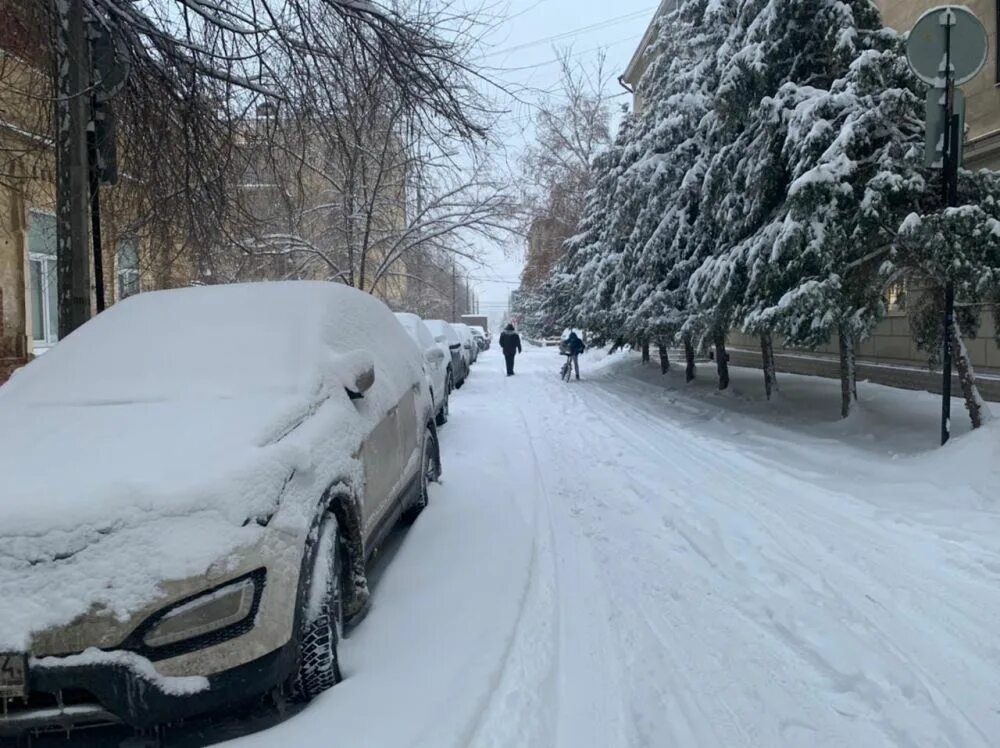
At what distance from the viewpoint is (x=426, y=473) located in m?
6.22

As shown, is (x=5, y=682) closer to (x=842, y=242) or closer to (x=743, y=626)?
(x=743, y=626)

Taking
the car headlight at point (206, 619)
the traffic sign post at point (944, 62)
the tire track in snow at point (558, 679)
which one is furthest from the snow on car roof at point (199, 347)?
the traffic sign post at point (944, 62)

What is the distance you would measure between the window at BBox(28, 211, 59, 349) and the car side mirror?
36.2 ft

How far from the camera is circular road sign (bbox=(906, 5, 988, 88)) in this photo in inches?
273

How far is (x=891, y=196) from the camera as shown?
25.4 feet

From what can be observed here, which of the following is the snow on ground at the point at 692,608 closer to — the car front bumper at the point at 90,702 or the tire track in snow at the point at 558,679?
the tire track in snow at the point at 558,679

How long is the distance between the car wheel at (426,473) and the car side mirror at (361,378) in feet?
5.06

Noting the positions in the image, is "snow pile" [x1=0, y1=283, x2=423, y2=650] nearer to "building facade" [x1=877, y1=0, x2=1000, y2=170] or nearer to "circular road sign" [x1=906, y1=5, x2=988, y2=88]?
"circular road sign" [x1=906, y1=5, x2=988, y2=88]

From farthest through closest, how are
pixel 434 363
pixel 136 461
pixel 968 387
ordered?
pixel 434 363 → pixel 968 387 → pixel 136 461

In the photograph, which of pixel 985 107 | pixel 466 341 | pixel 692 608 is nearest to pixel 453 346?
pixel 466 341

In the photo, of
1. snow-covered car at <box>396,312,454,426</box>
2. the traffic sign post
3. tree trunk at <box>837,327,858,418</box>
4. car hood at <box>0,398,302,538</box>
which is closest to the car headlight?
car hood at <box>0,398,302,538</box>

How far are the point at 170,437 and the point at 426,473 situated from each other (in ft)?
10.6

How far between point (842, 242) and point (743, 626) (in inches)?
217

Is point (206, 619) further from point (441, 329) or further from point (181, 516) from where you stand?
point (441, 329)
